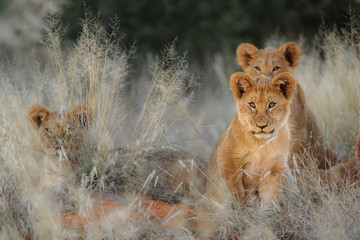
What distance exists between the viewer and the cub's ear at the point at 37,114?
4465 mm

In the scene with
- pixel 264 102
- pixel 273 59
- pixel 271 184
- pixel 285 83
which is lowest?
pixel 271 184

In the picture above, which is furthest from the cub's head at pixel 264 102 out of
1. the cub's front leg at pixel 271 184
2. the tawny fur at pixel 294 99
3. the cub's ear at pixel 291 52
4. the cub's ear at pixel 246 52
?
the cub's ear at pixel 246 52

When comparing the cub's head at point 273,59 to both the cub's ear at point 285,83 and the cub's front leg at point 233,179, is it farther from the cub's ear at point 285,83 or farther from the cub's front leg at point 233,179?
the cub's front leg at point 233,179

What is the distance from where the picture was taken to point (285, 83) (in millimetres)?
4031

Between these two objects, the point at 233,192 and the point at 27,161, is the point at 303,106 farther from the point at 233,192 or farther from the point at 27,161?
the point at 27,161

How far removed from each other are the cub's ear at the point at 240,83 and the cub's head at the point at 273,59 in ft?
3.29

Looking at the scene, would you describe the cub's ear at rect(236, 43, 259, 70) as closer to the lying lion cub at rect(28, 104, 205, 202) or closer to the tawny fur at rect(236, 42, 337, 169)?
the tawny fur at rect(236, 42, 337, 169)

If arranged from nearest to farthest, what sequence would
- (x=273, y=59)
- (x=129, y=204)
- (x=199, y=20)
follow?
(x=129, y=204) < (x=273, y=59) < (x=199, y=20)

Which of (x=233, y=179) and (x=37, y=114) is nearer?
(x=233, y=179)

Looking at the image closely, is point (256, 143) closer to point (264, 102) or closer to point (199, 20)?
point (264, 102)

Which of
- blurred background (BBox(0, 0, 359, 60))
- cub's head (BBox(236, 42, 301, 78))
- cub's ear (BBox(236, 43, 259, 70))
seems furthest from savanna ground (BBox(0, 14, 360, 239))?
blurred background (BBox(0, 0, 359, 60))

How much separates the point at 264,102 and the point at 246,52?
5.06 ft

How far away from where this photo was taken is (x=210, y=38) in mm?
11969

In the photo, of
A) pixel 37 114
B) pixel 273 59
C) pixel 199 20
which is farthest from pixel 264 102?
pixel 199 20
